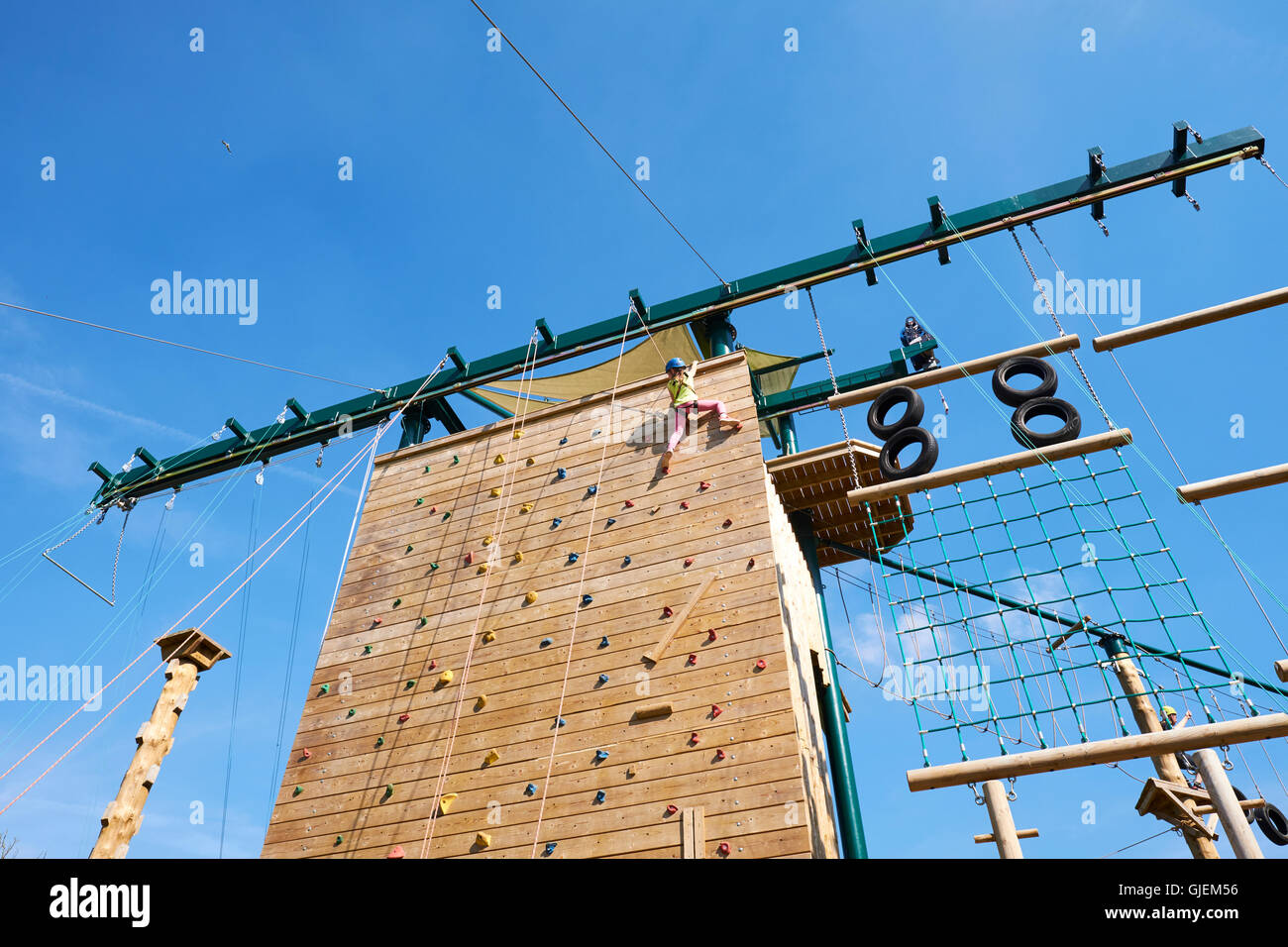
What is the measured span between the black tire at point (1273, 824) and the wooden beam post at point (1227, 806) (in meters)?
4.07

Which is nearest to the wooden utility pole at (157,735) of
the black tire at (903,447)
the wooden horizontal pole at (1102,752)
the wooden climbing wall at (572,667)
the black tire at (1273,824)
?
the wooden climbing wall at (572,667)

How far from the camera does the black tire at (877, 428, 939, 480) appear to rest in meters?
6.16

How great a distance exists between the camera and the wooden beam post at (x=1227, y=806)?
16.5ft

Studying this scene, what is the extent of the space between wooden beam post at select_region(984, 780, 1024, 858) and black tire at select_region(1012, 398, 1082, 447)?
2384 mm

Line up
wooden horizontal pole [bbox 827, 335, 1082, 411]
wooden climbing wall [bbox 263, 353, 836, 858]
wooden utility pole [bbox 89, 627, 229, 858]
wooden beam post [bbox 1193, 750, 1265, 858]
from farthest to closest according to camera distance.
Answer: wooden horizontal pole [bbox 827, 335, 1082, 411] → wooden climbing wall [bbox 263, 353, 836, 858] → wooden beam post [bbox 1193, 750, 1265, 858] → wooden utility pole [bbox 89, 627, 229, 858]

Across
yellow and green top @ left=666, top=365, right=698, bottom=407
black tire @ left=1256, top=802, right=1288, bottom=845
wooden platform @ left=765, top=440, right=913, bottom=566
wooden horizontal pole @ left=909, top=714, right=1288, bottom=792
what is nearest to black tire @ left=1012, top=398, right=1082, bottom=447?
wooden platform @ left=765, top=440, right=913, bottom=566

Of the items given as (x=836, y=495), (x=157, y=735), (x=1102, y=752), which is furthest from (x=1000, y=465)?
(x=157, y=735)

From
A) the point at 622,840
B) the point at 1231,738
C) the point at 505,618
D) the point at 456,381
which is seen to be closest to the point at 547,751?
the point at 622,840

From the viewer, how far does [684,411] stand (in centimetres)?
748

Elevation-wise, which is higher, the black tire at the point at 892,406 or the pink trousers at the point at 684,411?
the pink trousers at the point at 684,411

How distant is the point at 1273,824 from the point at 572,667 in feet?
24.3

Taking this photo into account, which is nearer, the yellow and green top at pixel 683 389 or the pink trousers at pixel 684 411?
the pink trousers at pixel 684 411

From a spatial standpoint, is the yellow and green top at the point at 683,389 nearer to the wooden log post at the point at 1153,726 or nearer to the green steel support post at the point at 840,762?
the green steel support post at the point at 840,762

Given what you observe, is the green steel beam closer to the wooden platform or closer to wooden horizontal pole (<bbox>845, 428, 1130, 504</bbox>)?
the wooden platform
